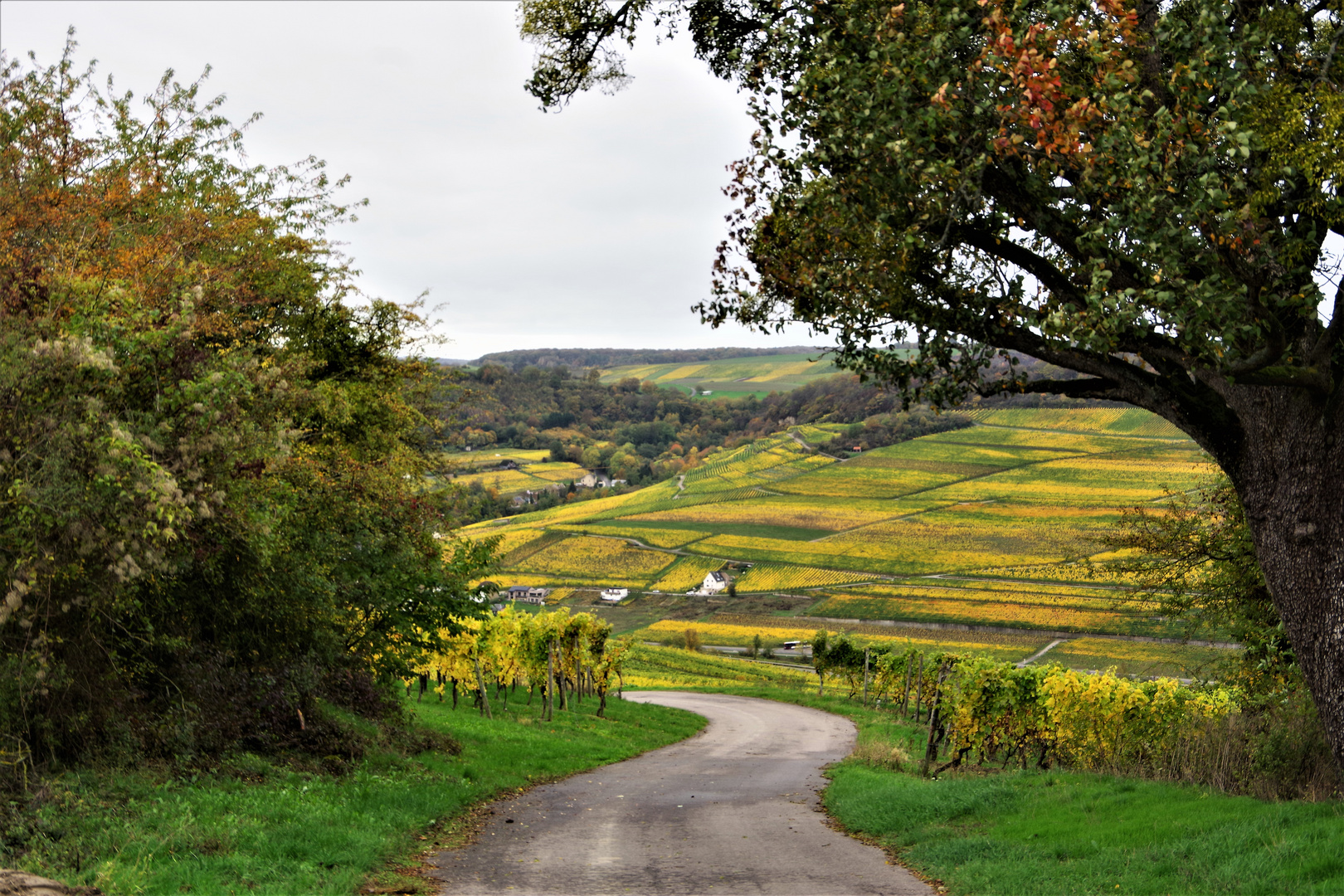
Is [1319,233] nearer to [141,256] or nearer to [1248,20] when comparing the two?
[1248,20]

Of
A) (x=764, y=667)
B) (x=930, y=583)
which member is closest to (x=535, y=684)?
(x=764, y=667)

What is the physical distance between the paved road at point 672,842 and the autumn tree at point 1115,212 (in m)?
4.93

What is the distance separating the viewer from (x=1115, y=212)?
7.08 m

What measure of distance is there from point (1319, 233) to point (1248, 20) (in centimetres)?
195

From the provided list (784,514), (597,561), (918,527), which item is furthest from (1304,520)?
(784,514)

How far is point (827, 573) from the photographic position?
3696 inches

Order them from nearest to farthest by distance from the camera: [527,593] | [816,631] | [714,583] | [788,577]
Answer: [816,631] < [527,593] < [788,577] < [714,583]

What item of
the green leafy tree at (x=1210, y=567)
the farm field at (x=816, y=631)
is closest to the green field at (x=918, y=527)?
the farm field at (x=816, y=631)

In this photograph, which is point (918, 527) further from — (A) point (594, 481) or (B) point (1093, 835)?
(B) point (1093, 835)

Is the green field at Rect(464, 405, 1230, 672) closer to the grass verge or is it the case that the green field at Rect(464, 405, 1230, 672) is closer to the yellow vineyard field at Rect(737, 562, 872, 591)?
the yellow vineyard field at Rect(737, 562, 872, 591)

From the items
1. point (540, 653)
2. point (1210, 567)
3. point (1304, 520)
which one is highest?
point (1304, 520)

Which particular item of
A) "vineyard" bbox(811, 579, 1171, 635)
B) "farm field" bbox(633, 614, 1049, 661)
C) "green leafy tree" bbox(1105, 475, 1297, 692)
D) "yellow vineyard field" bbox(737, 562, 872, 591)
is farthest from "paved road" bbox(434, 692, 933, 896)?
"yellow vineyard field" bbox(737, 562, 872, 591)

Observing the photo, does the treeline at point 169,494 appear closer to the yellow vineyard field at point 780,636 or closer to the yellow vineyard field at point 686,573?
the yellow vineyard field at point 780,636

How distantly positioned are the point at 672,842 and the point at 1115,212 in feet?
27.6
